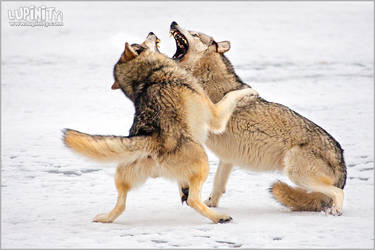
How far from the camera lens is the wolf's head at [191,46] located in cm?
649

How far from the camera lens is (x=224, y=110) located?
564cm

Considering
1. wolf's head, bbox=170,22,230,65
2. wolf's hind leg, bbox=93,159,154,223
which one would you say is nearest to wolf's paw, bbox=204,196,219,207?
wolf's hind leg, bbox=93,159,154,223

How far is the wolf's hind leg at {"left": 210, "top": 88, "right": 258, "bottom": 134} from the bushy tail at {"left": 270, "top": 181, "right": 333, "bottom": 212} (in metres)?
0.91

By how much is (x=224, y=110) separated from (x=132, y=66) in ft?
3.01

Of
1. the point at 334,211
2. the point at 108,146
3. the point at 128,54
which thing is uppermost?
the point at 128,54

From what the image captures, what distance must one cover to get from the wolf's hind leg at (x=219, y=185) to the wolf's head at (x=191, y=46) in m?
1.15

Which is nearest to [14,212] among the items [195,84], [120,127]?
[195,84]

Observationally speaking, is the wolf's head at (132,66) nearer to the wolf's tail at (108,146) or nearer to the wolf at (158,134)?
the wolf at (158,134)

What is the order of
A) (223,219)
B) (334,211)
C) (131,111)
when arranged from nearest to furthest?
(223,219) → (334,211) → (131,111)

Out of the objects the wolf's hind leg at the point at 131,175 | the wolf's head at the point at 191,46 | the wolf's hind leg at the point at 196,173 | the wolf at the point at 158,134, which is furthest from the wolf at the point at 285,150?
the wolf's hind leg at the point at 131,175

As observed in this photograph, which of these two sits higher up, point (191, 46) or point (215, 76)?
point (191, 46)

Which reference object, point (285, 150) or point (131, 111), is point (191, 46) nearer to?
point (285, 150)

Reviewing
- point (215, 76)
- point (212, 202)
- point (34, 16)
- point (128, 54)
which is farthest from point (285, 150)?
point (34, 16)

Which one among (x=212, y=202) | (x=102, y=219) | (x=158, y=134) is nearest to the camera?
(x=158, y=134)
